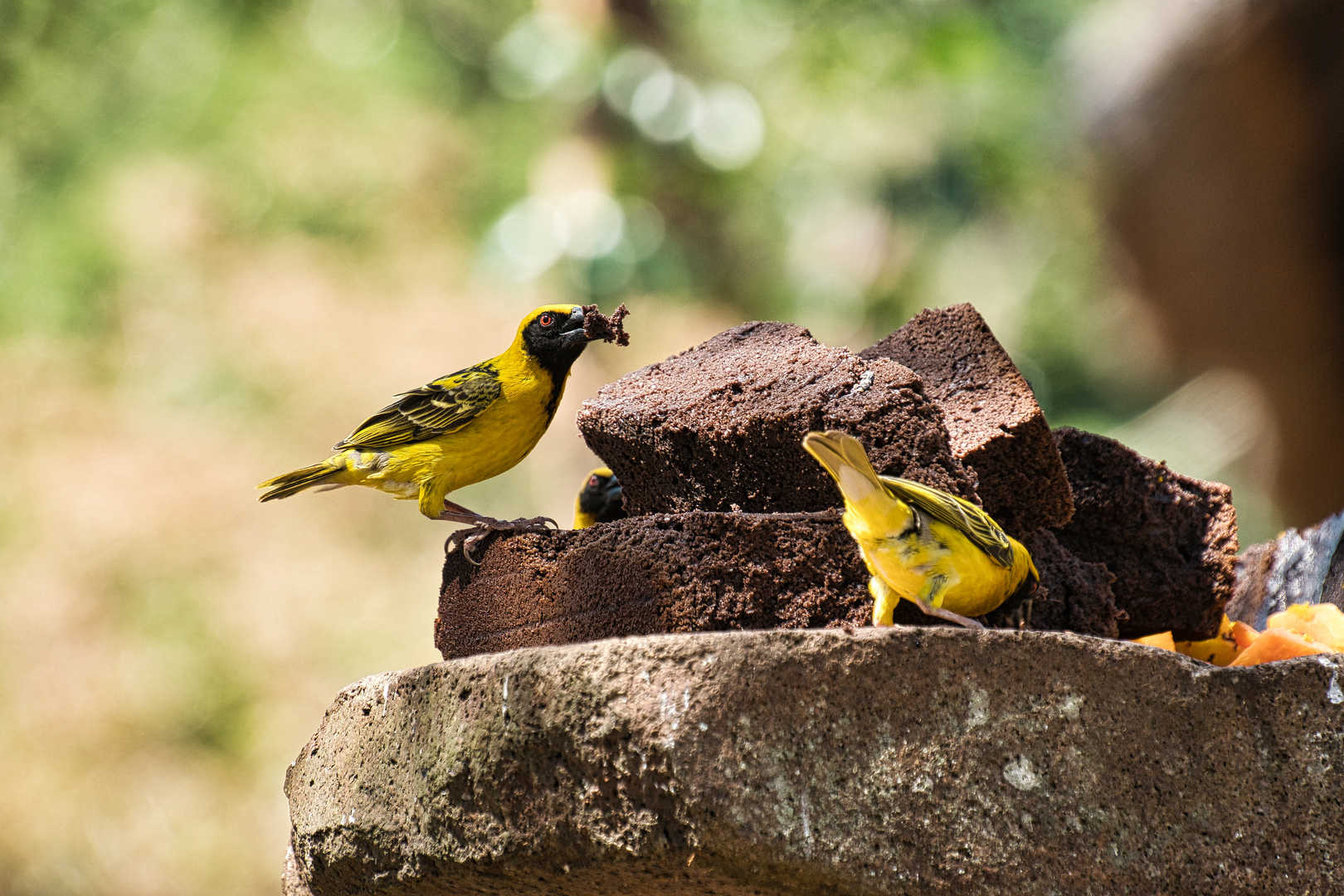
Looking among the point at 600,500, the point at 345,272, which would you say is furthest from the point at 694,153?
the point at 600,500

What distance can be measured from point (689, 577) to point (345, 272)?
Answer: 41.2ft

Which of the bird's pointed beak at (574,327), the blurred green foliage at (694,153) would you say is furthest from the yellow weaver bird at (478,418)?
the blurred green foliage at (694,153)

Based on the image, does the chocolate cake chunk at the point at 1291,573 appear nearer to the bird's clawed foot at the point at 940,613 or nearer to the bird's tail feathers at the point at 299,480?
the bird's clawed foot at the point at 940,613

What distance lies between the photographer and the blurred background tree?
10.8 metres

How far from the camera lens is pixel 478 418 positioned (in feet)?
11.0

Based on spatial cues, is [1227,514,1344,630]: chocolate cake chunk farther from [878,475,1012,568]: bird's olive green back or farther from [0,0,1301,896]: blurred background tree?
[0,0,1301,896]: blurred background tree

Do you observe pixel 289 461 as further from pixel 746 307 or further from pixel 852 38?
pixel 852 38

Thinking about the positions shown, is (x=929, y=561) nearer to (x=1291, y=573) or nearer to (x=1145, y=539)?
(x=1145, y=539)

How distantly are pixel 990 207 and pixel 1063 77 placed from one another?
9.70 metres

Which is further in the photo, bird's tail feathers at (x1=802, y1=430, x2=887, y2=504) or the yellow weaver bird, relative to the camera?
the yellow weaver bird

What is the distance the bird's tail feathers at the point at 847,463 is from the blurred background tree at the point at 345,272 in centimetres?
597

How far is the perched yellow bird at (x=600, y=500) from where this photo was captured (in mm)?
3496

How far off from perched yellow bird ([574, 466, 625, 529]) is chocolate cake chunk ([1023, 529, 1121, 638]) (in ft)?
3.91

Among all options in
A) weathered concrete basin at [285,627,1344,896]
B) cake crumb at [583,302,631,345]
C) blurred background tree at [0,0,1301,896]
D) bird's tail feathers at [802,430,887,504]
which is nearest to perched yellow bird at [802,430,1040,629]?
bird's tail feathers at [802,430,887,504]
